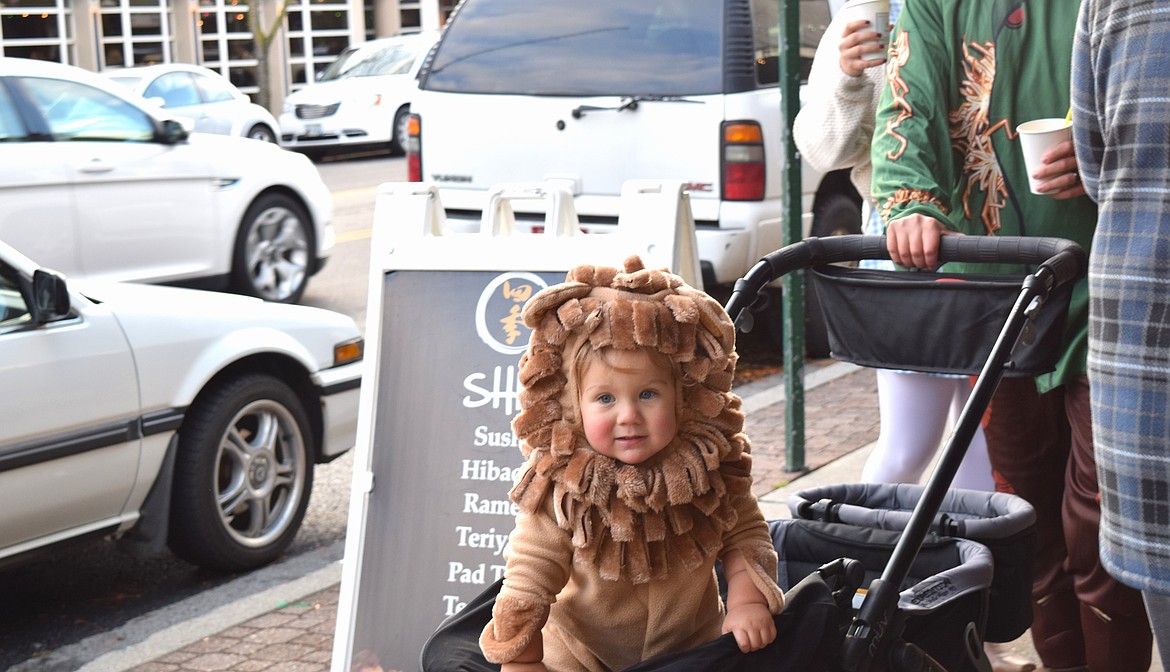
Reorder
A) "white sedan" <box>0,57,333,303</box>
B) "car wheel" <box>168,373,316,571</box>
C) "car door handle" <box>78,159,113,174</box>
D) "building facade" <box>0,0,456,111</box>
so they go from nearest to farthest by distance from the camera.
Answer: "car wheel" <box>168,373,316,571</box> < "white sedan" <box>0,57,333,303</box> < "car door handle" <box>78,159,113,174</box> < "building facade" <box>0,0,456,111</box>

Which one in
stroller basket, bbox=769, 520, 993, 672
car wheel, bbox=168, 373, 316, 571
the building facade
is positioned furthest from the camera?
the building facade

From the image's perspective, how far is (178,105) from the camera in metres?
20.5

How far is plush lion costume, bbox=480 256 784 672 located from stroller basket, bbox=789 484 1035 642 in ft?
2.19

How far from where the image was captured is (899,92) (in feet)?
12.0

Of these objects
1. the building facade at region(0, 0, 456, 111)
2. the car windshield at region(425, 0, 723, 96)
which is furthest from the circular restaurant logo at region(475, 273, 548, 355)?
the building facade at region(0, 0, 456, 111)

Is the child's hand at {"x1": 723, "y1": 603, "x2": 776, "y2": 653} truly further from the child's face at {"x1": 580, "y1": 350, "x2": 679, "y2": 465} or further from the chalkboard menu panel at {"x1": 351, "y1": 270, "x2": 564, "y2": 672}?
the chalkboard menu panel at {"x1": 351, "y1": 270, "x2": 564, "y2": 672}

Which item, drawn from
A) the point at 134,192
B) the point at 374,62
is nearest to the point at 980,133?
the point at 134,192

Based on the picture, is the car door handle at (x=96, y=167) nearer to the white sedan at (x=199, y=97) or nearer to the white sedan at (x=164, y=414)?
the white sedan at (x=164, y=414)

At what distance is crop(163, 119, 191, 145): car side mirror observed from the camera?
382 inches

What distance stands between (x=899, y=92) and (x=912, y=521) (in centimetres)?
137

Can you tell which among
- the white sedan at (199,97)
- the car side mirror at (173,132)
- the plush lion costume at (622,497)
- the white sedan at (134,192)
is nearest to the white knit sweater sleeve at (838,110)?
the plush lion costume at (622,497)

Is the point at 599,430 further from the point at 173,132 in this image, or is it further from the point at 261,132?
the point at 261,132

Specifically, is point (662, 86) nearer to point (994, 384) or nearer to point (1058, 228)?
point (1058, 228)

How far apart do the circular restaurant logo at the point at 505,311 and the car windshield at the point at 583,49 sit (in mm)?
4118
